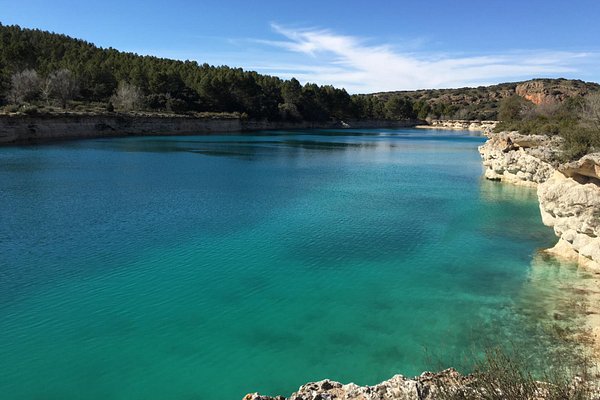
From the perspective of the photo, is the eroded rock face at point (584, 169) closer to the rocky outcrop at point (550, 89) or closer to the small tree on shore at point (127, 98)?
the small tree on shore at point (127, 98)

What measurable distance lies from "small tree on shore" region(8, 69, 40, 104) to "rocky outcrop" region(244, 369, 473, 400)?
7744cm

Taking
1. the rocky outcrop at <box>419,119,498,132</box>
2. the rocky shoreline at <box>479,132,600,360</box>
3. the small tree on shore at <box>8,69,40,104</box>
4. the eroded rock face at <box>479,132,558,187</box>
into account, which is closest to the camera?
the rocky shoreline at <box>479,132,600,360</box>

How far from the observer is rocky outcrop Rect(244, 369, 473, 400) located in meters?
6.11

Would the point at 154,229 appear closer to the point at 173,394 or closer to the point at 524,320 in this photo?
the point at 173,394

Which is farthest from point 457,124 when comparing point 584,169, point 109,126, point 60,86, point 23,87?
point 584,169

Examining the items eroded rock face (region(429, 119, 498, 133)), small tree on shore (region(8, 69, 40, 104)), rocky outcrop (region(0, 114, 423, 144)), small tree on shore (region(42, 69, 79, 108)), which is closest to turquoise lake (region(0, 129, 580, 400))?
rocky outcrop (region(0, 114, 423, 144))

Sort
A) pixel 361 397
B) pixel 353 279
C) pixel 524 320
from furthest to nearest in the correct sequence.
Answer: pixel 353 279 → pixel 524 320 → pixel 361 397

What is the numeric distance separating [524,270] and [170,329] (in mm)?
11155

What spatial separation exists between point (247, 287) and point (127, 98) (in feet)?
260

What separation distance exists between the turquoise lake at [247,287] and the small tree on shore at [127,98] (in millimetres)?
58231

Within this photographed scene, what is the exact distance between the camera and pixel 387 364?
31.4 ft

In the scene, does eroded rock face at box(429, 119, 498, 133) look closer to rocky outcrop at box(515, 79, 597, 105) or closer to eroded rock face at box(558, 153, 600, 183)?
rocky outcrop at box(515, 79, 597, 105)

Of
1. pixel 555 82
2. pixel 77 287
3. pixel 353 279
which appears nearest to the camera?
pixel 77 287

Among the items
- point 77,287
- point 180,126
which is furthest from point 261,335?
point 180,126
